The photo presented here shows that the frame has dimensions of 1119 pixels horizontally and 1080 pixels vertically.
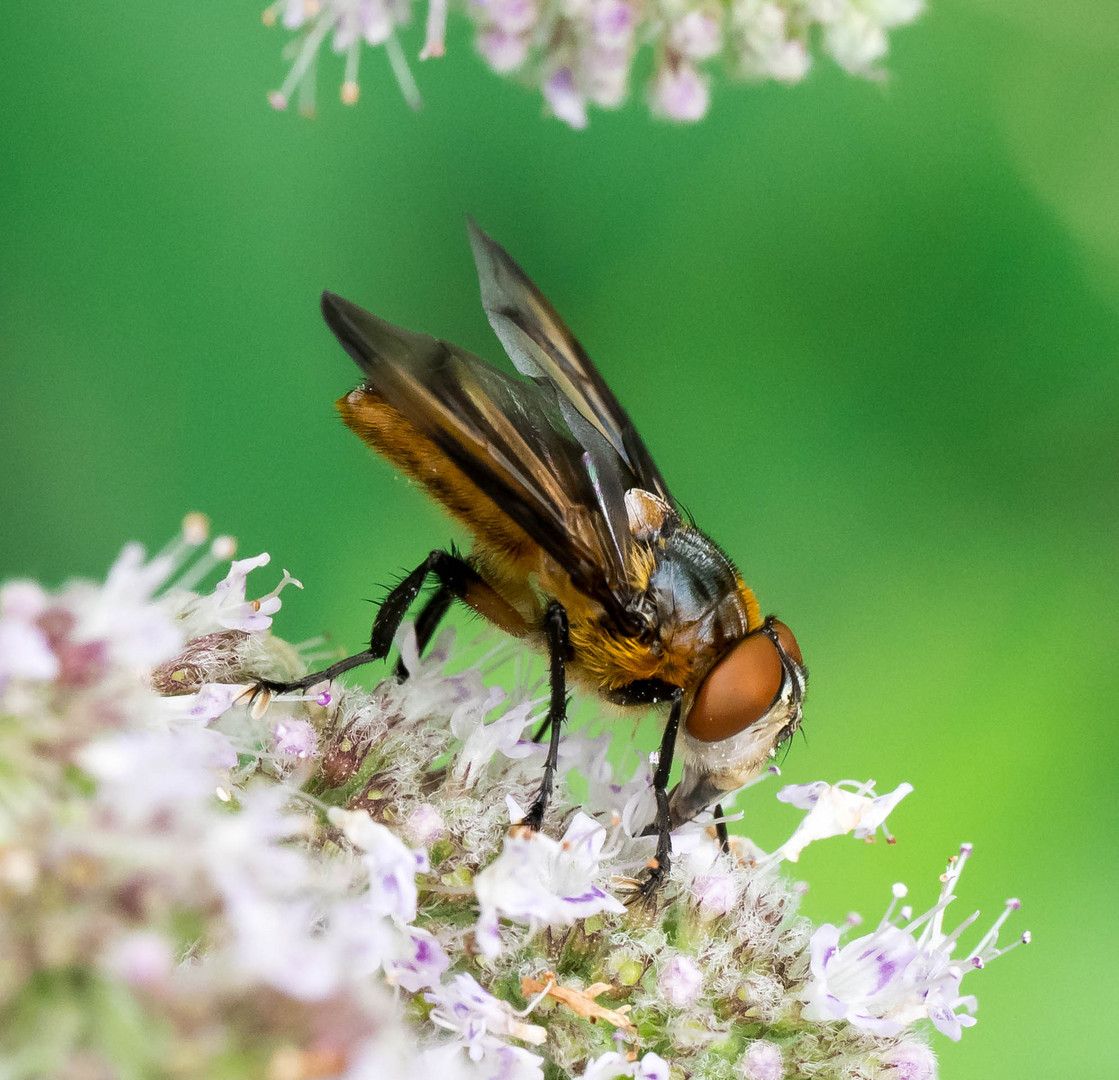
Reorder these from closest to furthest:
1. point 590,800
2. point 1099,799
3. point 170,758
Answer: point 170,758 < point 590,800 < point 1099,799

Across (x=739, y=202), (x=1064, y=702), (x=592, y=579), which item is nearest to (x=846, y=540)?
(x=1064, y=702)

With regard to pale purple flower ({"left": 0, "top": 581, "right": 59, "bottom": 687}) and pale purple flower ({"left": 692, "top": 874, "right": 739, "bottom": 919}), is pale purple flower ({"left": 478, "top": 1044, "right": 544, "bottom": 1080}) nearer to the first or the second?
pale purple flower ({"left": 692, "top": 874, "right": 739, "bottom": 919})

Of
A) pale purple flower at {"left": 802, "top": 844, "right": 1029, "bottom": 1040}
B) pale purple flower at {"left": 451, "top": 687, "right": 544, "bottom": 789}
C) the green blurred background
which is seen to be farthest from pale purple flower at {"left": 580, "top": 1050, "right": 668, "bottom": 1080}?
the green blurred background

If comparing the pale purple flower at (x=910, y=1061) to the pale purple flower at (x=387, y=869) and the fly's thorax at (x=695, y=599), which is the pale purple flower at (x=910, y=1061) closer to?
the fly's thorax at (x=695, y=599)

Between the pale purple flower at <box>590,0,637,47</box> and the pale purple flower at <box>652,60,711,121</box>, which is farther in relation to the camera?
the pale purple flower at <box>652,60,711,121</box>

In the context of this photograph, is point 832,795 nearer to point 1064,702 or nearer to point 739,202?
point 1064,702

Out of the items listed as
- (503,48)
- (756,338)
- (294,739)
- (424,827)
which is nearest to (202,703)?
(294,739)

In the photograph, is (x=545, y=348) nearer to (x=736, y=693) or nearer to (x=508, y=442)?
(x=508, y=442)
